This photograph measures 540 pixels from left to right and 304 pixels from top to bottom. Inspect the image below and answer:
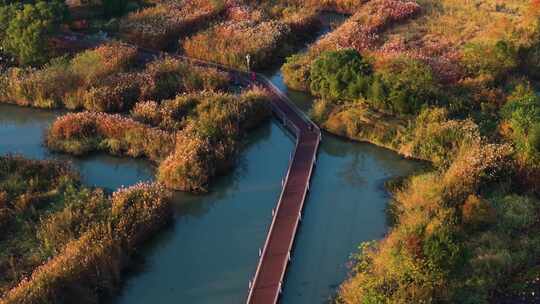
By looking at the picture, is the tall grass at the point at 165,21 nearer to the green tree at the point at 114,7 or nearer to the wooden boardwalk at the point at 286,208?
the green tree at the point at 114,7

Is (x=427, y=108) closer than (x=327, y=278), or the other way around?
(x=327, y=278)

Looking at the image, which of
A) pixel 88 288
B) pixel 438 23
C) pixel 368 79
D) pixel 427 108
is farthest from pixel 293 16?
pixel 88 288

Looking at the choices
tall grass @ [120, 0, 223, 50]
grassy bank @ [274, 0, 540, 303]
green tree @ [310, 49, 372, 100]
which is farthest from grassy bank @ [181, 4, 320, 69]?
green tree @ [310, 49, 372, 100]

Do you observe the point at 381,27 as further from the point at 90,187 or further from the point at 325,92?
the point at 90,187

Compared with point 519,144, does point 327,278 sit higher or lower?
lower

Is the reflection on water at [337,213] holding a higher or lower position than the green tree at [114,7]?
lower

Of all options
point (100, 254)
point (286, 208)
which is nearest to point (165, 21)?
point (286, 208)

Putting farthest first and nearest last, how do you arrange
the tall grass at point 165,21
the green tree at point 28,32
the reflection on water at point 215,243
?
the tall grass at point 165,21, the green tree at point 28,32, the reflection on water at point 215,243

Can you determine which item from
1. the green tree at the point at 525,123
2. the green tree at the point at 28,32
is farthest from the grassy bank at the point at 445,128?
the green tree at the point at 28,32
